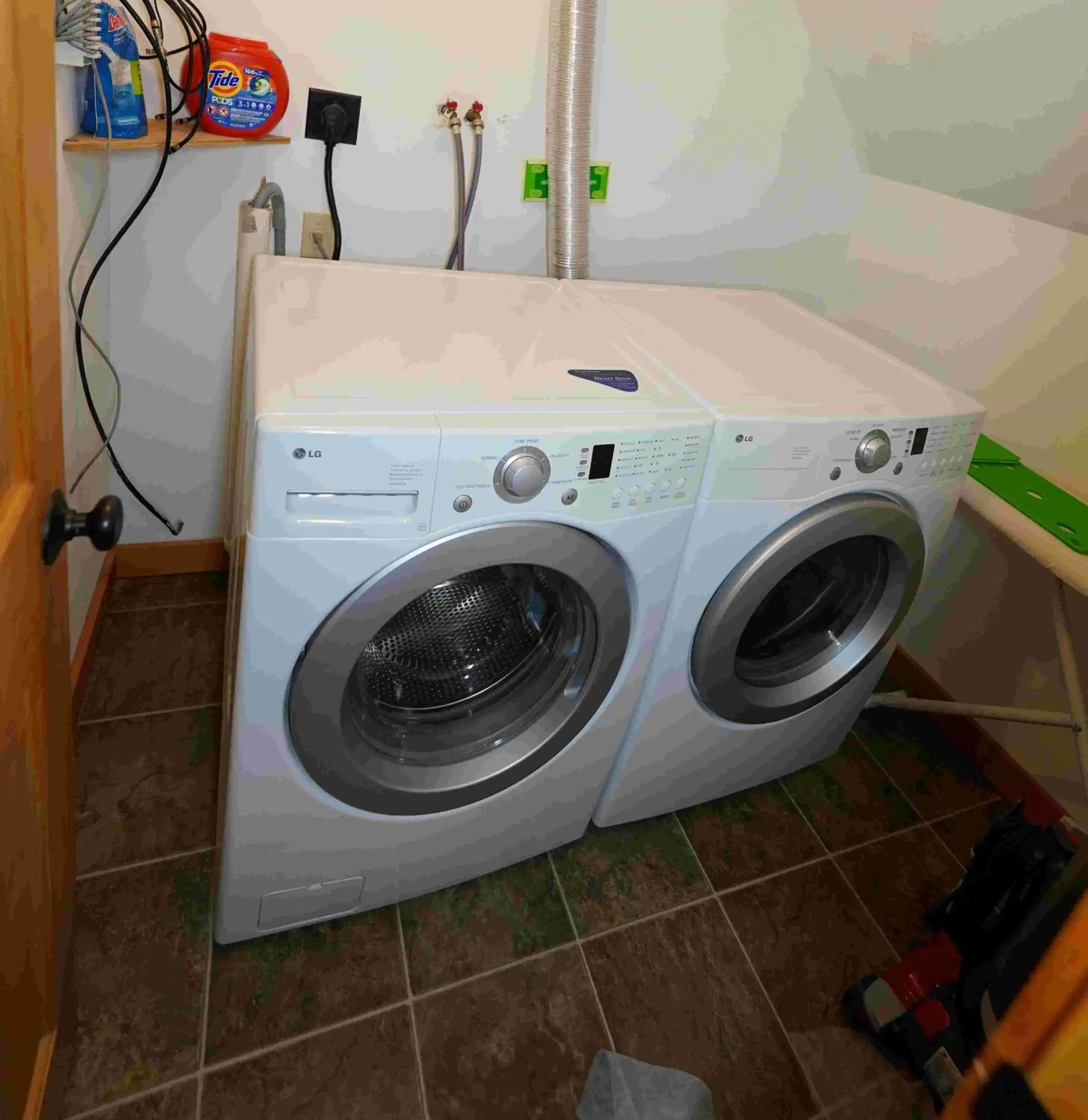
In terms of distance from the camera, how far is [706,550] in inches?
47.6

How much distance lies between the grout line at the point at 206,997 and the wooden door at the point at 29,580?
25 cm

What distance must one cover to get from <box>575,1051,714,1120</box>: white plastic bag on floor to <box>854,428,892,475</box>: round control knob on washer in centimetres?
97

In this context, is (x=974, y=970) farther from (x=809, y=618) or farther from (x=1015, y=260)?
(x=1015, y=260)

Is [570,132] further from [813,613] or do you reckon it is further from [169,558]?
[169,558]

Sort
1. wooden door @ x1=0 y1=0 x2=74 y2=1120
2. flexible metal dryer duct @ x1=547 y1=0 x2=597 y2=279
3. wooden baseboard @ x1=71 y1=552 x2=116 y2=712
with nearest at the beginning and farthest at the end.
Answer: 1. wooden door @ x1=0 y1=0 x2=74 y2=1120
2. flexible metal dryer duct @ x1=547 y1=0 x2=597 y2=279
3. wooden baseboard @ x1=71 y1=552 x2=116 y2=712

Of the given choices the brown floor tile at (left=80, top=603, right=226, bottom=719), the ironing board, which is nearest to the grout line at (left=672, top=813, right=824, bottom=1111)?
the ironing board

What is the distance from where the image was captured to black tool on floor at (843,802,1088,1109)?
1.21 meters

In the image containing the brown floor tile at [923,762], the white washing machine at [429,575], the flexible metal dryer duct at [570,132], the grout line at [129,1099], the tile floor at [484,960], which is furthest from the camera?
the brown floor tile at [923,762]

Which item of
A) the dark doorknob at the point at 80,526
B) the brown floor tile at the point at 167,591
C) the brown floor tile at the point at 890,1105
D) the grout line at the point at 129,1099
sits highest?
the dark doorknob at the point at 80,526

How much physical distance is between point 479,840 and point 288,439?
0.78 metres

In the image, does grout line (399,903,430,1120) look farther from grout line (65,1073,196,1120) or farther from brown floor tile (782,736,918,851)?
brown floor tile (782,736,918,851)

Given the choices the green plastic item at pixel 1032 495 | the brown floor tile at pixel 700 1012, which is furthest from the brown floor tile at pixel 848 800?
the green plastic item at pixel 1032 495

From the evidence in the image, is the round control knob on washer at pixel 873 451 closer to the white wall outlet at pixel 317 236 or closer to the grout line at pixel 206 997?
the white wall outlet at pixel 317 236

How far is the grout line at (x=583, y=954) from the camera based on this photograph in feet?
4.22
